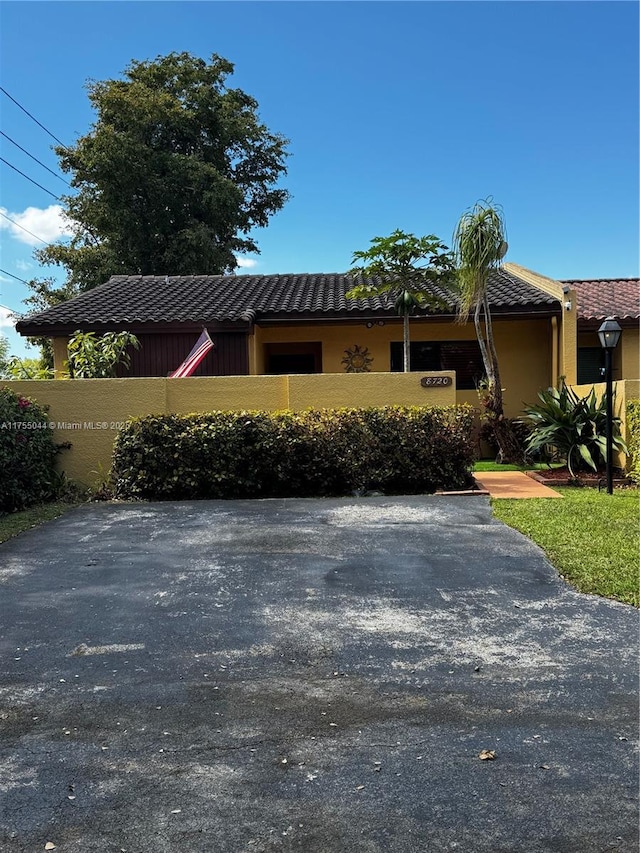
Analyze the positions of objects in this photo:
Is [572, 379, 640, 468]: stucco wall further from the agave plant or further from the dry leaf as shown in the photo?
the dry leaf

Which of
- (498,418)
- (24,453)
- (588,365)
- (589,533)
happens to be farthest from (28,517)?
(588,365)

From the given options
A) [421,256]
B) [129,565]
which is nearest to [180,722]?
[129,565]

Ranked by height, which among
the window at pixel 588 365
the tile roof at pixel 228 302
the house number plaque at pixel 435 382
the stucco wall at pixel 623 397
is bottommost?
the stucco wall at pixel 623 397

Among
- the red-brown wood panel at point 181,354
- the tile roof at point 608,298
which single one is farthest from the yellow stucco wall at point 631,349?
the red-brown wood panel at point 181,354

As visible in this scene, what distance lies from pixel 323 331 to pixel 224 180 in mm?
13428

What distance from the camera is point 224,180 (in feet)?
84.5

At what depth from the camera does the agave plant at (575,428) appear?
10812 mm

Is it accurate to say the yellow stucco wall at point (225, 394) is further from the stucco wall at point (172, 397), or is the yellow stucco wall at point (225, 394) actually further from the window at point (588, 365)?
the window at point (588, 365)

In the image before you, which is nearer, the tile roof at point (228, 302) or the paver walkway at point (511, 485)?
the paver walkway at point (511, 485)

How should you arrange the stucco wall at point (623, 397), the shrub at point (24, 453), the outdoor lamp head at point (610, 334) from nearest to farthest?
the shrub at point (24, 453) < the outdoor lamp head at point (610, 334) < the stucco wall at point (623, 397)

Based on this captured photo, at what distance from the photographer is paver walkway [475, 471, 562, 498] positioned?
942 cm

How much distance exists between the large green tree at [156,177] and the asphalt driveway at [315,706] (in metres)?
21.9

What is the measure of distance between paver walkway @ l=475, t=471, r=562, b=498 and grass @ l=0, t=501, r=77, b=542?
243 inches

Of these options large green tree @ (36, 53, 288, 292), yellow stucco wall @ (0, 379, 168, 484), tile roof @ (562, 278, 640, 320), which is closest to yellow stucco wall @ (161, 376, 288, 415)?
yellow stucco wall @ (0, 379, 168, 484)
